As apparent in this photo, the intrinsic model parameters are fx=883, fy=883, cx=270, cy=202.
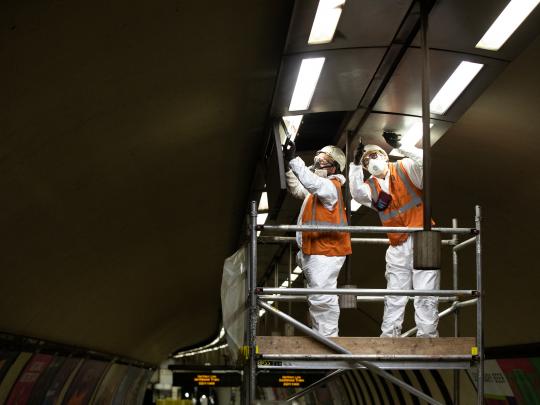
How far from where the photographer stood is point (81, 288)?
11.3 metres

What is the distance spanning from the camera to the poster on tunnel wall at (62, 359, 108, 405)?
50.5ft

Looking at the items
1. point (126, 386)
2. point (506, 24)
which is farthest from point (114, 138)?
point (126, 386)

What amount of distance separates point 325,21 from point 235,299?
7.94 ft

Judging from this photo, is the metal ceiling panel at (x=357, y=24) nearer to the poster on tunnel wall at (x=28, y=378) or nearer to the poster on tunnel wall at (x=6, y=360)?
the poster on tunnel wall at (x=6, y=360)

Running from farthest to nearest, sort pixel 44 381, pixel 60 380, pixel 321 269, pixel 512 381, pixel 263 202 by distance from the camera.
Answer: pixel 60 380 < pixel 44 381 < pixel 263 202 < pixel 512 381 < pixel 321 269

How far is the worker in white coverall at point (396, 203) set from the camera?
7281mm

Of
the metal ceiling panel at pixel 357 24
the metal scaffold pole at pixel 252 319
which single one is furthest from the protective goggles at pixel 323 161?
the metal scaffold pole at pixel 252 319

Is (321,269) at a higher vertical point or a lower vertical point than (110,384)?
higher

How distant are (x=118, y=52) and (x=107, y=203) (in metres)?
3.42

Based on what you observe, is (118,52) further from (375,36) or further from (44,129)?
(375,36)

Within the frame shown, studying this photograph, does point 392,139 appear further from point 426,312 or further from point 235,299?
point 235,299

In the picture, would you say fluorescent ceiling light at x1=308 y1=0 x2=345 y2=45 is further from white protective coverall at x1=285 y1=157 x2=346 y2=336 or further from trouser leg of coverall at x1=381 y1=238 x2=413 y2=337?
trouser leg of coverall at x1=381 y1=238 x2=413 y2=337

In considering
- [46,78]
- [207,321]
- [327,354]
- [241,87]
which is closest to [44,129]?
[46,78]

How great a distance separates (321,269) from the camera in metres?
7.15
